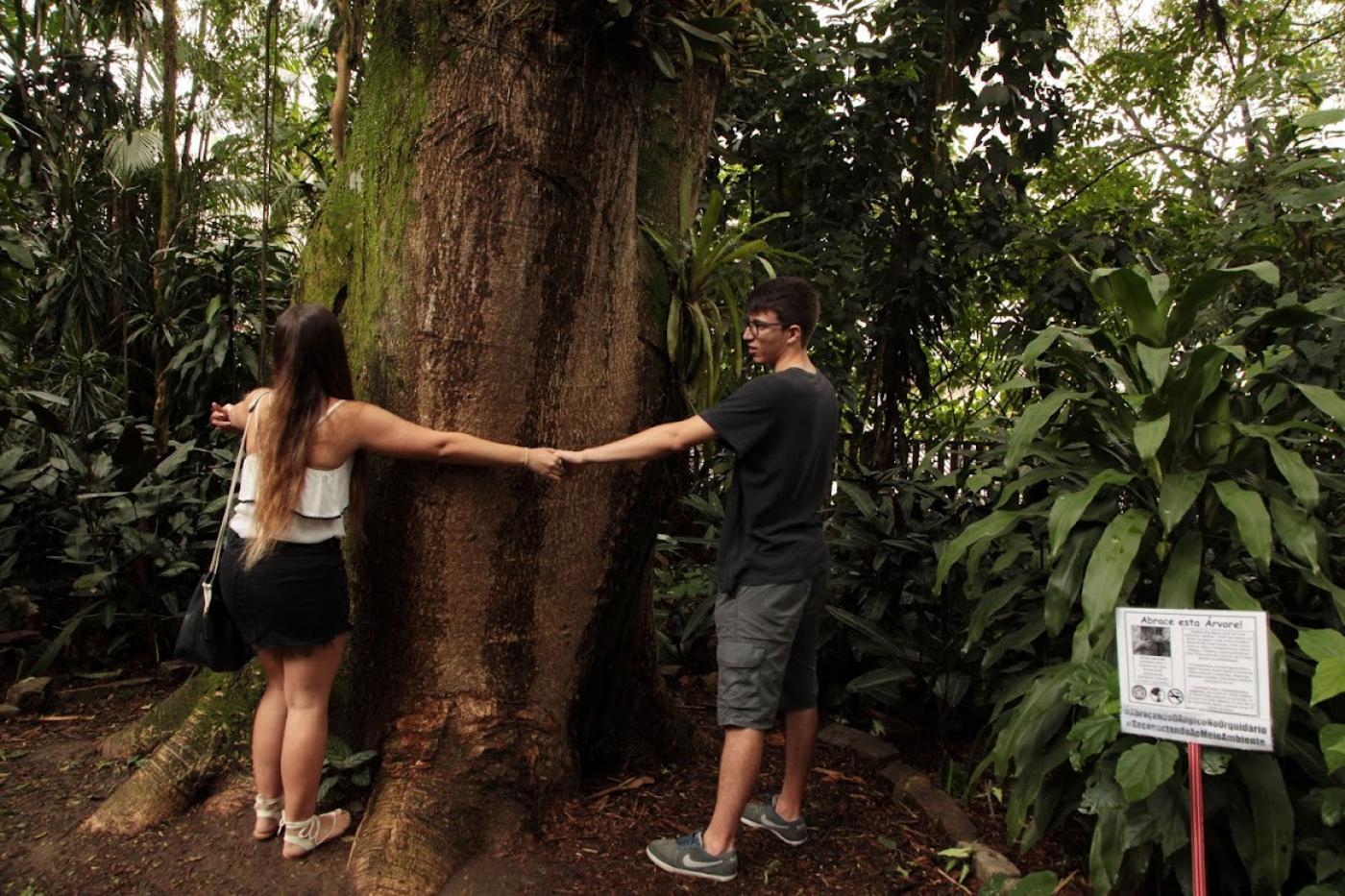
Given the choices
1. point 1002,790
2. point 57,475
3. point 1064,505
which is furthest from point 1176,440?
point 57,475

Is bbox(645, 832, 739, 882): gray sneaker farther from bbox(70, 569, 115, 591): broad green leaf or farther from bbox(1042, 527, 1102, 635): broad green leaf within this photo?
bbox(70, 569, 115, 591): broad green leaf

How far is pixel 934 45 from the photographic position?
5766mm

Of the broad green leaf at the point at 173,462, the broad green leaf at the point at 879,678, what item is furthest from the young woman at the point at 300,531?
the broad green leaf at the point at 173,462

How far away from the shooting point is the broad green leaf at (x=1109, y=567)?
230 centimetres

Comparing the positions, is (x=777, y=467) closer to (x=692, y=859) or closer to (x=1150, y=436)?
(x=1150, y=436)

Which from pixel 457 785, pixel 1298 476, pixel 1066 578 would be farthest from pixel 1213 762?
pixel 457 785

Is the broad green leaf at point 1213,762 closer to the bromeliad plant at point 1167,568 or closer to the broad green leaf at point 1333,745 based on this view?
the bromeliad plant at point 1167,568

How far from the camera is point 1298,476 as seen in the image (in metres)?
2.27

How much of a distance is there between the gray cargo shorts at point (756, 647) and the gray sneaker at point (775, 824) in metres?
0.46

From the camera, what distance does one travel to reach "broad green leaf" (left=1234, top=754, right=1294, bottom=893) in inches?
86.2

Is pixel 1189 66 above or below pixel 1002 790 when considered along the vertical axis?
above

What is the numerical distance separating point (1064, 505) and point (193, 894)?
8.33ft

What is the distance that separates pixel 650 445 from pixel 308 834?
1437 millimetres

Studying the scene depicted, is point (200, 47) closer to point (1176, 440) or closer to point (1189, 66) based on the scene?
point (1189, 66)
